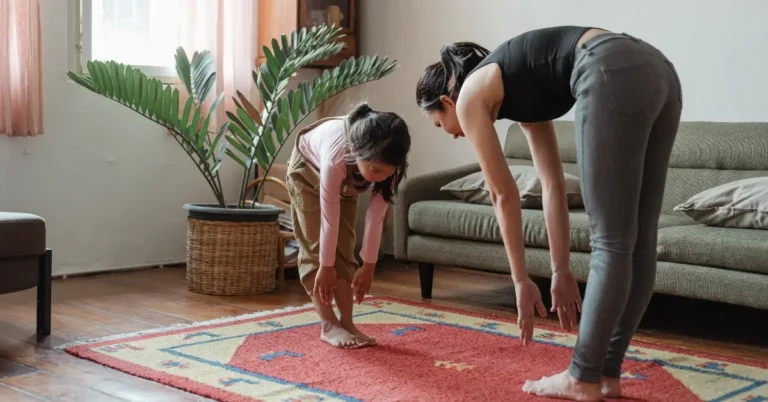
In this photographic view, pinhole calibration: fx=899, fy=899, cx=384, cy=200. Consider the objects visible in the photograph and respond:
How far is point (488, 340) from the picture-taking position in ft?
9.04

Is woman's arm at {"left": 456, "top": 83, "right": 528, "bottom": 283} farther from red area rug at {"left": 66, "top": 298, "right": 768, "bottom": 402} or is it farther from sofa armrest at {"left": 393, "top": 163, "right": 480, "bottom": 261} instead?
sofa armrest at {"left": 393, "top": 163, "right": 480, "bottom": 261}

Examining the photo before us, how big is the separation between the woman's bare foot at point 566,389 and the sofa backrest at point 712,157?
1661 mm

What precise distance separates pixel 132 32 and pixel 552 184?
108 inches

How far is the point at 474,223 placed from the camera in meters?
3.41

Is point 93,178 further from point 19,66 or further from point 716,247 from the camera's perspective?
point 716,247

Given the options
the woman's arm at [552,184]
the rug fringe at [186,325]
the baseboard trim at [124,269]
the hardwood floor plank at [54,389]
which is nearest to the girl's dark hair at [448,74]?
the woman's arm at [552,184]

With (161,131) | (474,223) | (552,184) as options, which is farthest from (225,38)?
(552,184)

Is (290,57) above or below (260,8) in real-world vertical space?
below

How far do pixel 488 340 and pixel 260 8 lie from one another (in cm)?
251

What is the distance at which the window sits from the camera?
4.00 metres

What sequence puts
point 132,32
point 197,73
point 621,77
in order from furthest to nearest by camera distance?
point 132,32 < point 197,73 < point 621,77

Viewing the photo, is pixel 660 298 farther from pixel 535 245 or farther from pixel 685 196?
pixel 535 245

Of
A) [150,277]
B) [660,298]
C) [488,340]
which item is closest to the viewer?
[488,340]

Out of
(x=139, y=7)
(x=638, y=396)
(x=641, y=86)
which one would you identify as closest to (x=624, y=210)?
(x=641, y=86)
